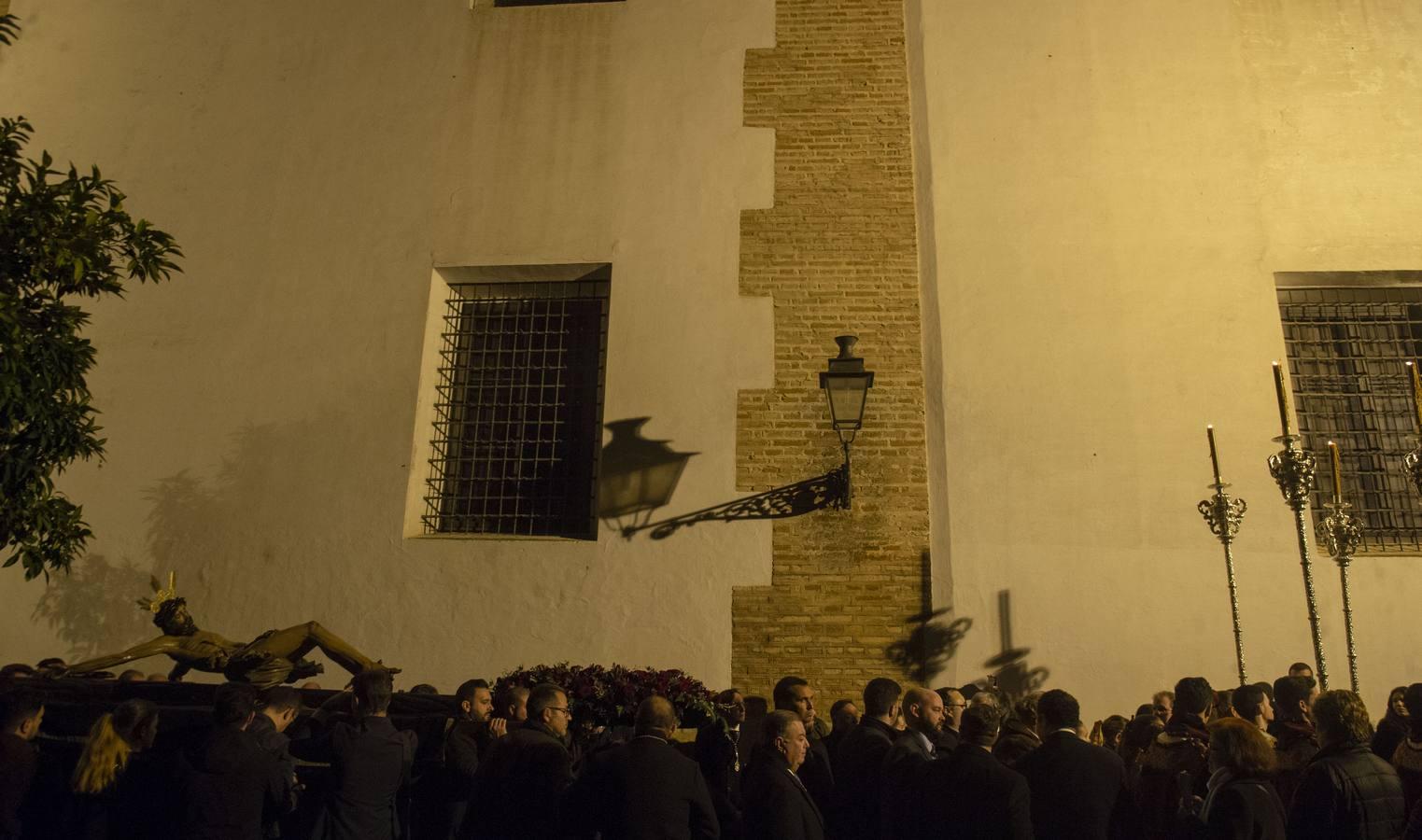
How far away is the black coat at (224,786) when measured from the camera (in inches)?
158

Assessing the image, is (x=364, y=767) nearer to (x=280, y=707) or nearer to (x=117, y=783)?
(x=280, y=707)

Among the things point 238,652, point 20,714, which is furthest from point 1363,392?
point 20,714

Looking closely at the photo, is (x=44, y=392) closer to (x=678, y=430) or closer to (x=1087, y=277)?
(x=678, y=430)

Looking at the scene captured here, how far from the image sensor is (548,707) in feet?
13.7

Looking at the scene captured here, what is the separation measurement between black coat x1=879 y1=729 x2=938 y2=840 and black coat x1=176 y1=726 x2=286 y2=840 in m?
2.39

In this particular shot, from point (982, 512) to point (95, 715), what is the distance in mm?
5864

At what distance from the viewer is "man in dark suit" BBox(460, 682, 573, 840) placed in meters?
3.93

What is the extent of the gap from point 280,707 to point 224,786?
47 centimetres

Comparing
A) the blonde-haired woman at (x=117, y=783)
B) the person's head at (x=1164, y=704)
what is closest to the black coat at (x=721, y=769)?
the blonde-haired woman at (x=117, y=783)

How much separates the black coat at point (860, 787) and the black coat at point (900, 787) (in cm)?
13

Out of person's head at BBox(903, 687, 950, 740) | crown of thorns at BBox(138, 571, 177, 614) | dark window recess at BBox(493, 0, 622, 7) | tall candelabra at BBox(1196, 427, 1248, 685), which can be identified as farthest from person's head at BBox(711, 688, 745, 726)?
dark window recess at BBox(493, 0, 622, 7)

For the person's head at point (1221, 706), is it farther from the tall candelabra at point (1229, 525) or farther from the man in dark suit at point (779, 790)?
the man in dark suit at point (779, 790)

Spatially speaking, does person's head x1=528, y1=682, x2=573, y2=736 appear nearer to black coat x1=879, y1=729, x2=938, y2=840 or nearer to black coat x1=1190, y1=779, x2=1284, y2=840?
black coat x1=879, y1=729, x2=938, y2=840

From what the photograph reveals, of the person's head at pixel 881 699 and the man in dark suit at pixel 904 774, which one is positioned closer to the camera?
the man in dark suit at pixel 904 774
